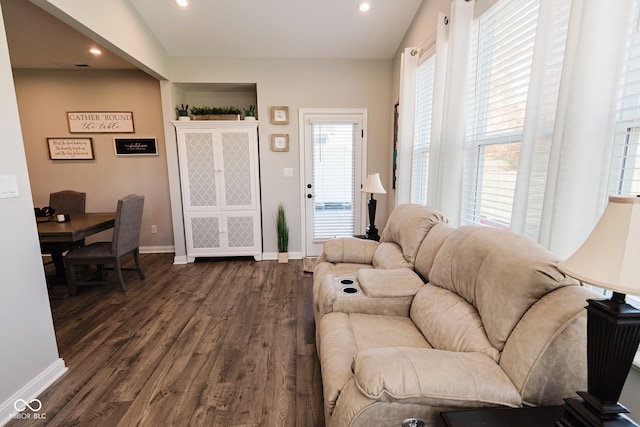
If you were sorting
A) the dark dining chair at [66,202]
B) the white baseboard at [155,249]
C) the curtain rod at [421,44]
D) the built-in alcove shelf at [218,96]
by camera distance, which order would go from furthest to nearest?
the white baseboard at [155,249] < the built-in alcove shelf at [218,96] < the dark dining chair at [66,202] < the curtain rod at [421,44]

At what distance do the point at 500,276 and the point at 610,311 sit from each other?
43 centimetres

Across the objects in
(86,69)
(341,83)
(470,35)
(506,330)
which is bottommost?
(506,330)

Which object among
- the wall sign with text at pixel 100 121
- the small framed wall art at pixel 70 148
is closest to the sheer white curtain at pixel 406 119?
the wall sign with text at pixel 100 121

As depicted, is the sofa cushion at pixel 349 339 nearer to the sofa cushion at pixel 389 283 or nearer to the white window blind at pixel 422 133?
the sofa cushion at pixel 389 283

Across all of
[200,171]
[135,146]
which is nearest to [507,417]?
[200,171]

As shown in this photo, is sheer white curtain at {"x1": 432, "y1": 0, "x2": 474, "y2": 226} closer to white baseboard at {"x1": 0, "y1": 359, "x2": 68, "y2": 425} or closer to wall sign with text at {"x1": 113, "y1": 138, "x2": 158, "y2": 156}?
white baseboard at {"x1": 0, "y1": 359, "x2": 68, "y2": 425}

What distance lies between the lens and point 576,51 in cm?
105

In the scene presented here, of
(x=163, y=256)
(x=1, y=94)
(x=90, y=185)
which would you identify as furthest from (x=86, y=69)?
(x=1, y=94)

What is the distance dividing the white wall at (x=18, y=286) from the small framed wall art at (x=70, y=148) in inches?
119

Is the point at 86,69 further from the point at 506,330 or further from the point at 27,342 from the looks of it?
the point at 506,330

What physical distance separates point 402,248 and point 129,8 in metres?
3.44

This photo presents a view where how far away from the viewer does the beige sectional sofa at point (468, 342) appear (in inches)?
36.5

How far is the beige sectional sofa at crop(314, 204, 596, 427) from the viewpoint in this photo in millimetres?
927

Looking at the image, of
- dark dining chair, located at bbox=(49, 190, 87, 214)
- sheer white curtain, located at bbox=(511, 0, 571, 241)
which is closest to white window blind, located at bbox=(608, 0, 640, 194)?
sheer white curtain, located at bbox=(511, 0, 571, 241)
